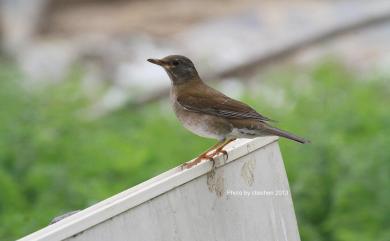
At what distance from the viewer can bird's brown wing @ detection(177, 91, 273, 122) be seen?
6.25m

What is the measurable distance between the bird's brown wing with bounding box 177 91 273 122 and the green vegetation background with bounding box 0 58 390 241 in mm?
1466

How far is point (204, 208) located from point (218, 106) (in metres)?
1.88

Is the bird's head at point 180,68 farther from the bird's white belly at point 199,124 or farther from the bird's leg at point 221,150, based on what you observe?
the bird's leg at point 221,150

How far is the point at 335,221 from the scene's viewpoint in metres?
7.71

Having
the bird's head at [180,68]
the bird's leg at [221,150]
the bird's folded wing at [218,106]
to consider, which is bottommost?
the bird's leg at [221,150]

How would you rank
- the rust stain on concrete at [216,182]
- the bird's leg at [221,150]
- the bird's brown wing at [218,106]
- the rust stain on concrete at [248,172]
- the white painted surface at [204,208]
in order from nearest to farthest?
the white painted surface at [204,208]
the rust stain on concrete at [216,182]
the rust stain on concrete at [248,172]
the bird's leg at [221,150]
the bird's brown wing at [218,106]

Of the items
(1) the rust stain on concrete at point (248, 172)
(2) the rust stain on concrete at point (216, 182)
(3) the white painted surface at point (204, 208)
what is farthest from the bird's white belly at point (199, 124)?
(2) the rust stain on concrete at point (216, 182)

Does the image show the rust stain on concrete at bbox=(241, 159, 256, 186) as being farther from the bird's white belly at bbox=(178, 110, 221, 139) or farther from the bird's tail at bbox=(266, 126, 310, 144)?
the bird's white belly at bbox=(178, 110, 221, 139)

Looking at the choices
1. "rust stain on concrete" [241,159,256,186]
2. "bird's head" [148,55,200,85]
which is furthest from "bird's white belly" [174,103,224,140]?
"rust stain on concrete" [241,159,256,186]

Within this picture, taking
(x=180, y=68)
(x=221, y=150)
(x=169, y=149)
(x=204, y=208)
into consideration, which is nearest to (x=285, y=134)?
(x=221, y=150)

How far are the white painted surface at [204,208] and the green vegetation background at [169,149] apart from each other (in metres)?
2.28

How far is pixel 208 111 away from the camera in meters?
6.39

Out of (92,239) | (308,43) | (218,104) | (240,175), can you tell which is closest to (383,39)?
(308,43)

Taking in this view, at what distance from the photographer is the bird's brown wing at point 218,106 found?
6254mm
